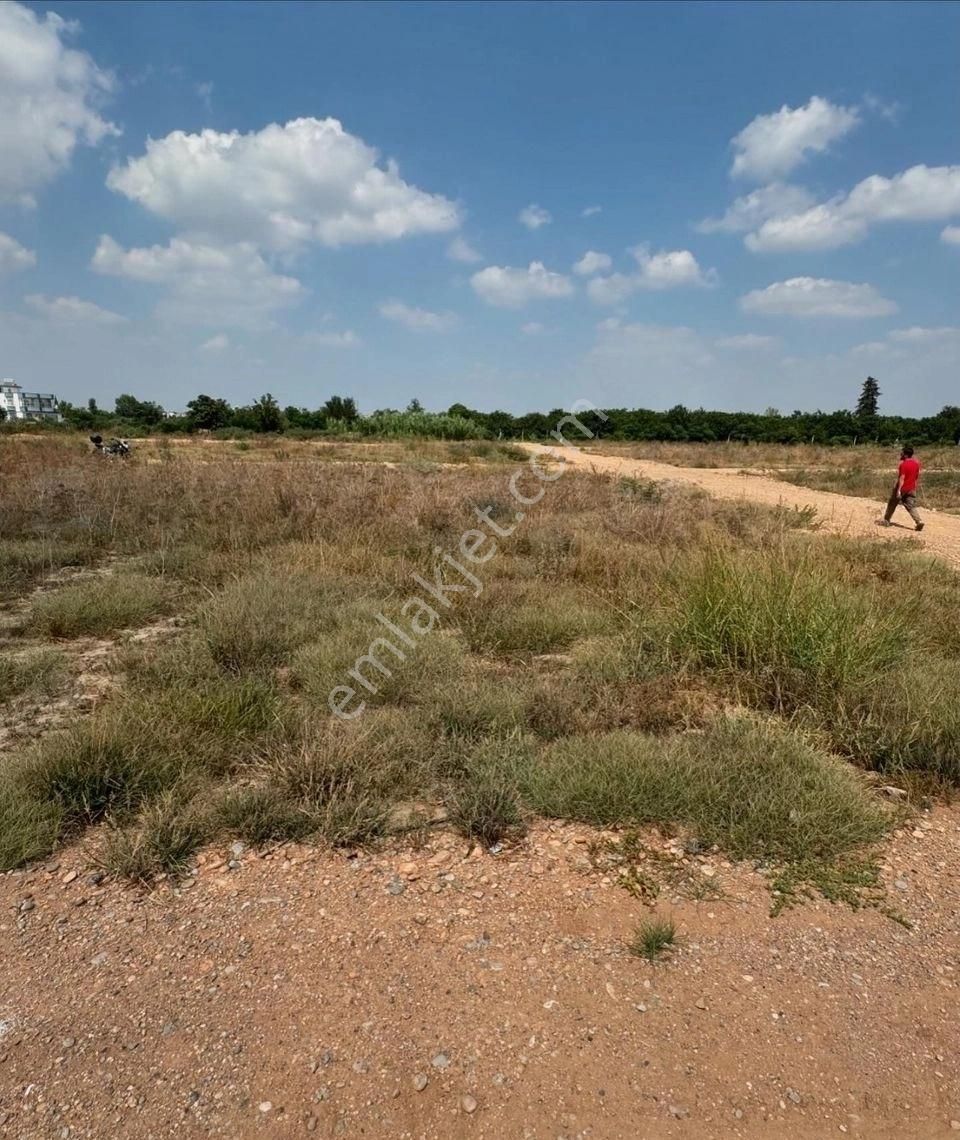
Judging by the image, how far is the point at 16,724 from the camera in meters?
3.64

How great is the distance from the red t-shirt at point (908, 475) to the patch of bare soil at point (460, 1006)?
11016 mm

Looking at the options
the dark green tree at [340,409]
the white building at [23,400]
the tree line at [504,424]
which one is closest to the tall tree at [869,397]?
the tree line at [504,424]

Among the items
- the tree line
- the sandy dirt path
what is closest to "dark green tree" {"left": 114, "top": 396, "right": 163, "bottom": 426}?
the tree line

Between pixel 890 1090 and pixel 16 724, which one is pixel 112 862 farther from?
pixel 890 1090

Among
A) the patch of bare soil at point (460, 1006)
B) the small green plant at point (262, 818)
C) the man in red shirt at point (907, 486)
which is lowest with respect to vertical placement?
the patch of bare soil at point (460, 1006)

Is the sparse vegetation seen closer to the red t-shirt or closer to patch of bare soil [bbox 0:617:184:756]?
patch of bare soil [bbox 0:617:184:756]

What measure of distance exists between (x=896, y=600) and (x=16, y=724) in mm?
6356

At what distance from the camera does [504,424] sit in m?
60.3

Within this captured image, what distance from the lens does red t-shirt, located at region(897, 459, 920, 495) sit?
11.6 m

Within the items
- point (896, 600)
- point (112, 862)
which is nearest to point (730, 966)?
point (112, 862)

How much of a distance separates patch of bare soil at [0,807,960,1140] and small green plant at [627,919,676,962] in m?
0.03

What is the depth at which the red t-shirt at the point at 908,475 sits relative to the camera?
1159cm

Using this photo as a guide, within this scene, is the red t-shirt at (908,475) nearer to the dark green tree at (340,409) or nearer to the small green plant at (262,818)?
the small green plant at (262,818)

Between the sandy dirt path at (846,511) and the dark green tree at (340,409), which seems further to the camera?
the dark green tree at (340,409)
